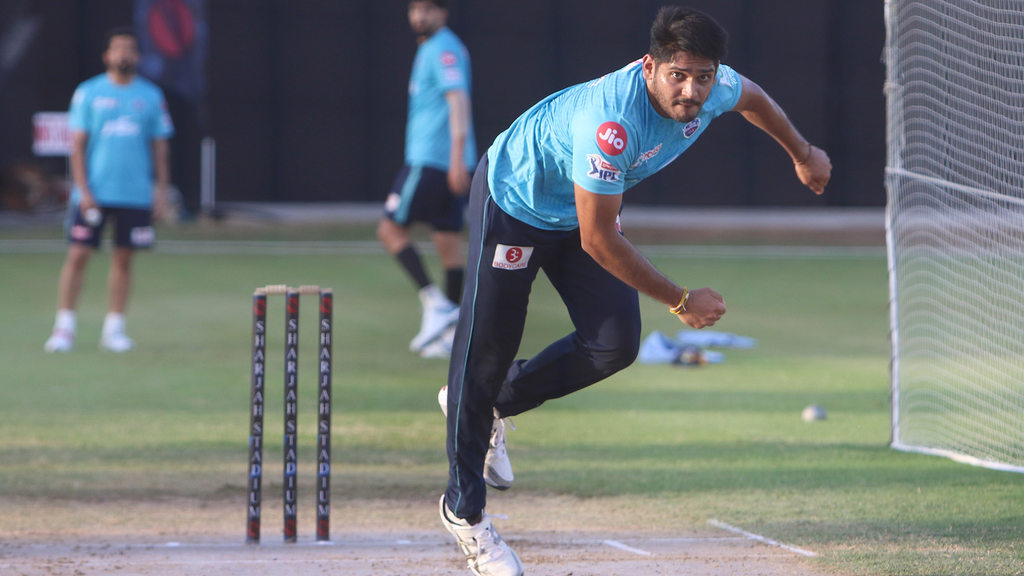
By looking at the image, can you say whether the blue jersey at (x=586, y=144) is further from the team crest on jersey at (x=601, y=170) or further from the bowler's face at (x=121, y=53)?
the bowler's face at (x=121, y=53)

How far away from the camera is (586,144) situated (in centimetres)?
324

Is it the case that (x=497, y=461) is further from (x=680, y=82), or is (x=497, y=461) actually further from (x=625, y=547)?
(x=680, y=82)

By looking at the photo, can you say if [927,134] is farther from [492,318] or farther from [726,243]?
[726,243]

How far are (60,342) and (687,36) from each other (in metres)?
6.48

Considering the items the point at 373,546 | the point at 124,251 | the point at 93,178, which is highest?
the point at 93,178

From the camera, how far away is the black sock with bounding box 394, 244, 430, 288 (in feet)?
26.8

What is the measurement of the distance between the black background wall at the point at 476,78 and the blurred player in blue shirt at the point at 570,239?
18.1 m

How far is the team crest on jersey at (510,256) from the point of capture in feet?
12.1

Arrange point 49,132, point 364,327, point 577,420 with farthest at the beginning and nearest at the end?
point 49,132, point 364,327, point 577,420

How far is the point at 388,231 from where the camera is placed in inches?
328

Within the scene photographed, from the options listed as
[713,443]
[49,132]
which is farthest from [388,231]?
[49,132]

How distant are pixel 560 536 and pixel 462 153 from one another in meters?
4.21

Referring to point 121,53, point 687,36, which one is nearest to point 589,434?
point 687,36

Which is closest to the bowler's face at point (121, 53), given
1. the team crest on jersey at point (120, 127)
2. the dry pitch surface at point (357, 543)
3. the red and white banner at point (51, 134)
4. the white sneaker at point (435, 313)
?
the team crest on jersey at point (120, 127)
